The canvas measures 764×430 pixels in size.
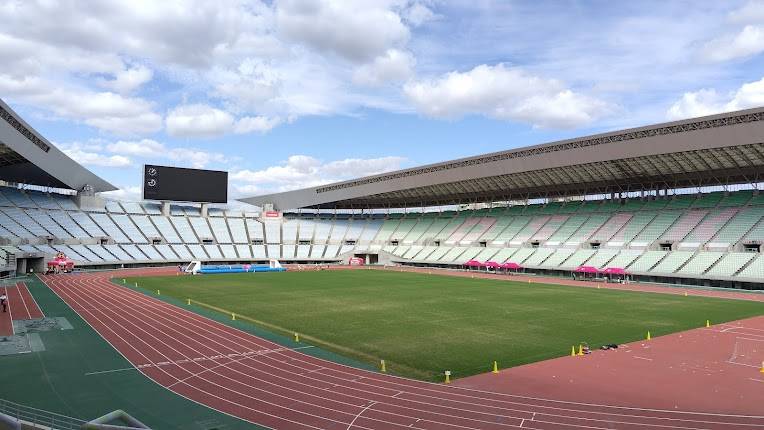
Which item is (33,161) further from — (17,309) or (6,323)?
(6,323)

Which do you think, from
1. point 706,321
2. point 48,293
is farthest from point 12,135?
point 706,321

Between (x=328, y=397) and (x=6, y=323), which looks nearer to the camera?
(x=328, y=397)

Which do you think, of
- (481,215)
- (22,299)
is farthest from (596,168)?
(22,299)

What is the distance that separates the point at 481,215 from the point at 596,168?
85.5 feet

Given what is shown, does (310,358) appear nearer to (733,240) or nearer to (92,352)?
(92,352)

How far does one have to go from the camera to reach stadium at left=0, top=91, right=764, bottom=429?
Result: 14359 millimetres

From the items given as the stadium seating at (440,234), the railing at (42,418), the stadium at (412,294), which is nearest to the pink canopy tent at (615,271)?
the stadium at (412,294)

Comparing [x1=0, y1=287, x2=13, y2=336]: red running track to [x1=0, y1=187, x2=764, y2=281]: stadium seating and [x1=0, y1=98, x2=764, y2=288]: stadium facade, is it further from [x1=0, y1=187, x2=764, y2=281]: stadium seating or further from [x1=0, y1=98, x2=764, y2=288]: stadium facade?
[x1=0, y1=187, x2=764, y2=281]: stadium seating

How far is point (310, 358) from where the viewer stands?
19.2 meters

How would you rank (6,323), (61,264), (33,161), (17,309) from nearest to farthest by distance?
(6,323) < (17,309) < (33,161) < (61,264)

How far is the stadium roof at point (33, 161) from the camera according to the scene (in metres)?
44.0

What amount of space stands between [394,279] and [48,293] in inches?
1180

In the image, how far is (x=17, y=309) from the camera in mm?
30297

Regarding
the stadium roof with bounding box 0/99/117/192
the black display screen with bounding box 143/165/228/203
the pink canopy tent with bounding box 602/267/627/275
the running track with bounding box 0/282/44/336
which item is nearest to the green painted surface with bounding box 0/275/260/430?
the running track with bounding box 0/282/44/336
